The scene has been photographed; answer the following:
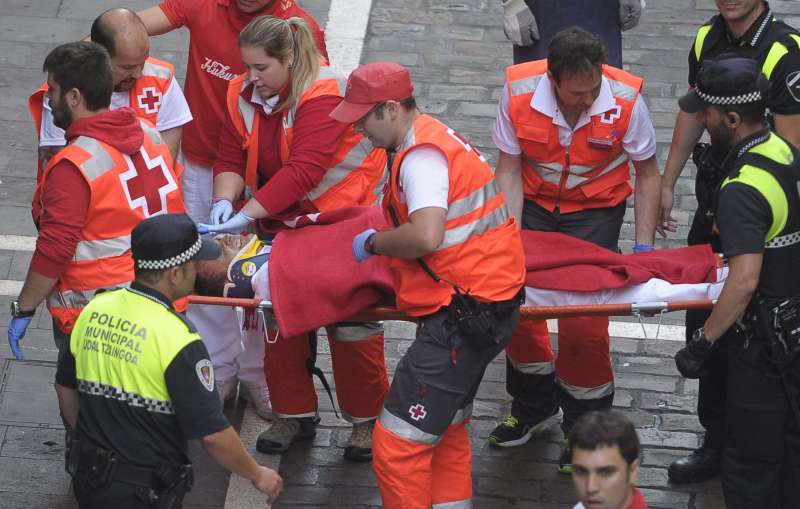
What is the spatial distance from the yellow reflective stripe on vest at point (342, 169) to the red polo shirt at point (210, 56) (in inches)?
26.6

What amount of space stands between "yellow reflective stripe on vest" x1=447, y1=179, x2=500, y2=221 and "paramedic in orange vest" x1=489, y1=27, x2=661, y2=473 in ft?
2.99

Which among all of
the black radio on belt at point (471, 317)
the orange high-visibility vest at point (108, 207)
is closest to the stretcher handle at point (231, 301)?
the orange high-visibility vest at point (108, 207)

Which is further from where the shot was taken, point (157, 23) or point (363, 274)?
point (157, 23)

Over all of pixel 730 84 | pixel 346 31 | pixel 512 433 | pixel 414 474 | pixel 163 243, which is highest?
pixel 730 84

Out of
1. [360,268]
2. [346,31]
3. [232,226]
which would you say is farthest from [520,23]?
[346,31]

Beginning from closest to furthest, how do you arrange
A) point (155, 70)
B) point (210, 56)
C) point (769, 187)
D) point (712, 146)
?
point (769, 187)
point (712, 146)
point (155, 70)
point (210, 56)

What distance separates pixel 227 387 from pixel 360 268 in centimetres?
143

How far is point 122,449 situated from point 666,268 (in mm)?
2552

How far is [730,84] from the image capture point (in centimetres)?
497

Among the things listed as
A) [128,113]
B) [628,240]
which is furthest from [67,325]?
[628,240]

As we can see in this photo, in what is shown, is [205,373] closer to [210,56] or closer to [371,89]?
[371,89]

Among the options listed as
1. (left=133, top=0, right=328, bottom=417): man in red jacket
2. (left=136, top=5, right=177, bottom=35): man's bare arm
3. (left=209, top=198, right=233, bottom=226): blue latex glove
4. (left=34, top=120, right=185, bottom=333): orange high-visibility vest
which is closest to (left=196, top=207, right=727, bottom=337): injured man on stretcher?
(left=209, top=198, right=233, bottom=226): blue latex glove

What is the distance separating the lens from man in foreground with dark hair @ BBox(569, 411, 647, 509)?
3.71 metres

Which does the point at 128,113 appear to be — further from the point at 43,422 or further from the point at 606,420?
the point at 606,420
